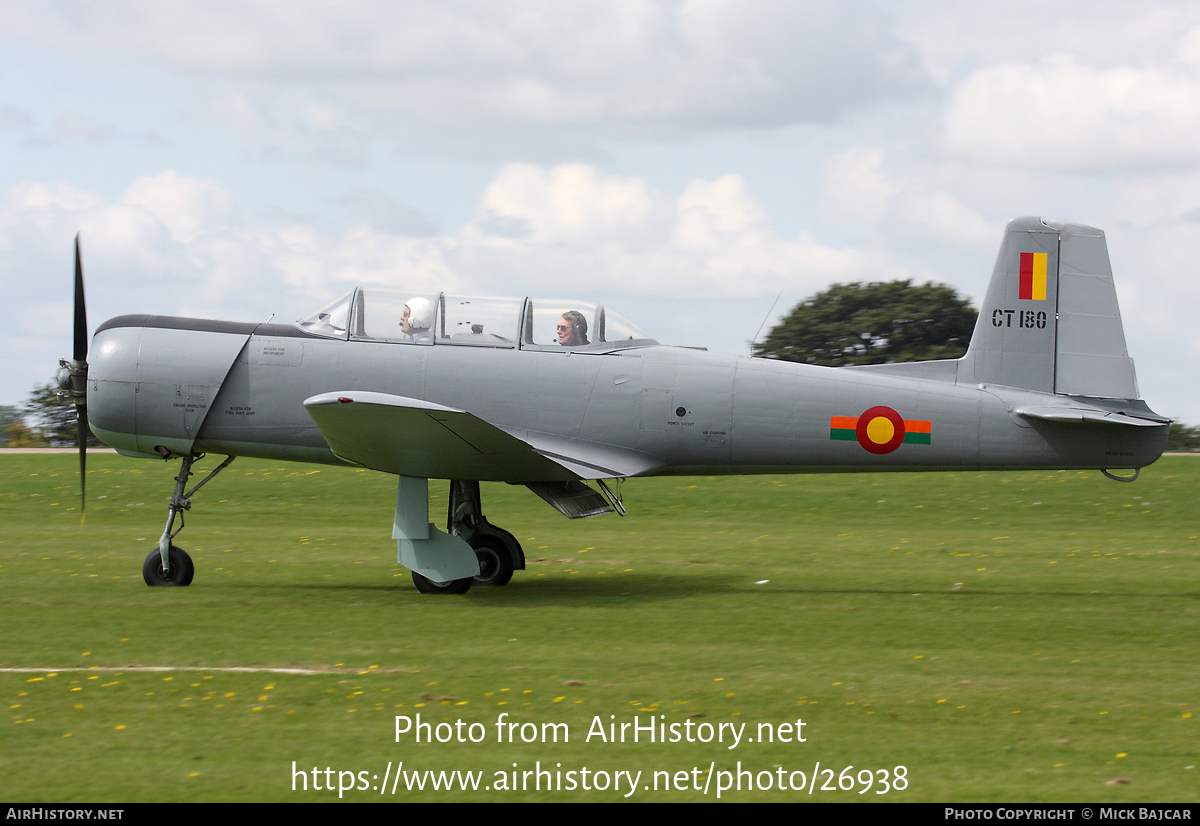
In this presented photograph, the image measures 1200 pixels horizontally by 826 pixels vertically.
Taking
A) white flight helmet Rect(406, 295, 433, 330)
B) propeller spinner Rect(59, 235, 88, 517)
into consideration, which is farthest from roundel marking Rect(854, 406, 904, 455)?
propeller spinner Rect(59, 235, 88, 517)

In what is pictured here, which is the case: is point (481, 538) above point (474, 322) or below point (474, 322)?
below

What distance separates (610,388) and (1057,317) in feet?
13.4

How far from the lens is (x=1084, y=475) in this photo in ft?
64.0

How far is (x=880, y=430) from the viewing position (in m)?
10.1

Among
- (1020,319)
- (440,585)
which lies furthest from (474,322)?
(1020,319)

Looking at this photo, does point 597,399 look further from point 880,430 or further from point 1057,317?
point 1057,317

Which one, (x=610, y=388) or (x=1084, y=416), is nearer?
(x=1084, y=416)

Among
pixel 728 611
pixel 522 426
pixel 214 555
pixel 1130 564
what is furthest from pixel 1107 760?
pixel 214 555

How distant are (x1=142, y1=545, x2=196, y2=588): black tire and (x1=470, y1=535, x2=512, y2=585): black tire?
261 centimetres

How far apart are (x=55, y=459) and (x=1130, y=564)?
1980 cm

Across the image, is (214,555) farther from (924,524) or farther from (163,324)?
(924,524)

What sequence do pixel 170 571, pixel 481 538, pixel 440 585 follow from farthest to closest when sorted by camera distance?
pixel 481 538
pixel 170 571
pixel 440 585

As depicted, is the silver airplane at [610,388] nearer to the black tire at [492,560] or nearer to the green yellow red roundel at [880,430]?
the green yellow red roundel at [880,430]

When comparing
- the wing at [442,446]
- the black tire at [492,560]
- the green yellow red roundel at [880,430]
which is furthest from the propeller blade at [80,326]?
the green yellow red roundel at [880,430]
